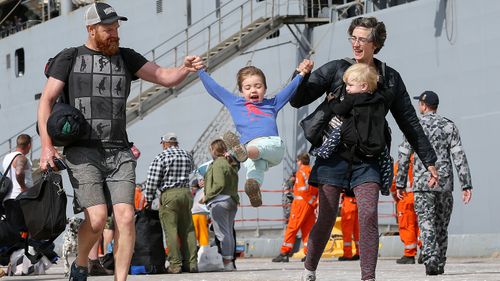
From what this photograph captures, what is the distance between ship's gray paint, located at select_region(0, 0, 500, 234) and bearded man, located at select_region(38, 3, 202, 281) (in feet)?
36.5

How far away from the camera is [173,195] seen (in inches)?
542

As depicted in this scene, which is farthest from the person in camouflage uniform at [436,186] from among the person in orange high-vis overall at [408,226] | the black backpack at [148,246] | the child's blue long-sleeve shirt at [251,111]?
the black backpack at [148,246]

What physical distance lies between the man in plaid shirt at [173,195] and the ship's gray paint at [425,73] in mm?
5782

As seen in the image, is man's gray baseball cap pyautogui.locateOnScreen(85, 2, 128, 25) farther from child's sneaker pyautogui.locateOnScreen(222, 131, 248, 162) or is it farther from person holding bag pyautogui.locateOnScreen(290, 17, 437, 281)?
child's sneaker pyautogui.locateOnScreen(222, 131, 248, 162)

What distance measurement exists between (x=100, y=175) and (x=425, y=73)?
12898 millimetres

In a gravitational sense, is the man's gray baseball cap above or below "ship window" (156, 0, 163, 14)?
above

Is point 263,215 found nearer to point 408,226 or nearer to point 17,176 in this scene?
point 408,226

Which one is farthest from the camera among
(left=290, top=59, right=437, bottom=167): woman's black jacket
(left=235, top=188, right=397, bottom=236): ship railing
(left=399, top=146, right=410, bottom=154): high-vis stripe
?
(left=235, top=188, right=397, bottom=236): ship railing

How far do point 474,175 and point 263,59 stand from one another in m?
6.60

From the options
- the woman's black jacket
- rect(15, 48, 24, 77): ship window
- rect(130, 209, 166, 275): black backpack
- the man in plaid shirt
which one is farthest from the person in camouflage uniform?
rect(15, 48, 24, 77): ship window

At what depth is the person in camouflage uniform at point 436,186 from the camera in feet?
35.7

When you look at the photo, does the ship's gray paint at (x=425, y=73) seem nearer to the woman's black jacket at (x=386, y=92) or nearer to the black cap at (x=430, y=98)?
the black cap at (x=430, y=98)

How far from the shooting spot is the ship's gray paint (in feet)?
59.8

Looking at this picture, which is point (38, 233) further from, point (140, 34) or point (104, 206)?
point (140, 34)
